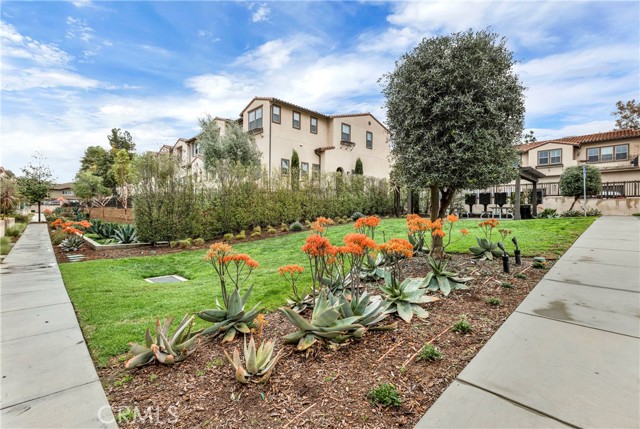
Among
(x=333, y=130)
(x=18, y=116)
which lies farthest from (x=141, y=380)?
(x=333, y=130)

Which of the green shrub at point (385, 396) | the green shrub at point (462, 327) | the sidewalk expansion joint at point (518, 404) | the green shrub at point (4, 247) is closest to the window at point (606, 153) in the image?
the green shrub at point (462, 327)

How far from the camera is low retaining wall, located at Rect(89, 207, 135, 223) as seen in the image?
62.4 feet

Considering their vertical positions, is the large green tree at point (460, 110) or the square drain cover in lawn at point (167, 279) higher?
the large green tree at point (460, 110)

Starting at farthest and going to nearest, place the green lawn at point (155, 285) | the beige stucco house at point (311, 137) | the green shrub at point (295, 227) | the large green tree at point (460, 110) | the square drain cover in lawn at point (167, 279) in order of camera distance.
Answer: the beige stucco house at point (311, 137), the green shrub at point (295, 227), the square drain cover in lawn at point (167, 279), the large green tree at point (460, 110), the green lawn at point (155, 285)

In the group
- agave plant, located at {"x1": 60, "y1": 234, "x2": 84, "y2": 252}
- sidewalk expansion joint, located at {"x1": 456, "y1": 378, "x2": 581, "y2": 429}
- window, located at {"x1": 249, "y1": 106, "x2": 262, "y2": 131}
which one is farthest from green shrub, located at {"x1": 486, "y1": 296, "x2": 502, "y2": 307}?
window, located at {"x1": 249, "y1": 106, "x2": 262, "y2": 131}

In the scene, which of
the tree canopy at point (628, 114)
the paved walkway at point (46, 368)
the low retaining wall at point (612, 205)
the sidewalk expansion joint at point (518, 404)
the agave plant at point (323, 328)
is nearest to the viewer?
the sidewalk expansion joint at point (518, 404)

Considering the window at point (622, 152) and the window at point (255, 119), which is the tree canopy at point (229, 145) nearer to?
the window at point (255, 119)

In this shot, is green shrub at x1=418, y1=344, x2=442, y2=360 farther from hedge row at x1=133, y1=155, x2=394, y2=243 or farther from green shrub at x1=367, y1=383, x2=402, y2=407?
hedge row at x1=133, y1=155, x2=394, y2=243

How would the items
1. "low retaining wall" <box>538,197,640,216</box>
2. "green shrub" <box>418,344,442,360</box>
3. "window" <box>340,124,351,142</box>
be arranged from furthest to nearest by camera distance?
"window" <box>340,124,351,142</box> < "low retaining wall" <box>538,197,640,216</box> < "green shrub" <box>418,344,442,360</box>

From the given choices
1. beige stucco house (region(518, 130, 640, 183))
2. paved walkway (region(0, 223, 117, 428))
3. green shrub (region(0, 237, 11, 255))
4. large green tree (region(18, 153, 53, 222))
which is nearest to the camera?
paved walkway (region(0, 223, 117, 428))

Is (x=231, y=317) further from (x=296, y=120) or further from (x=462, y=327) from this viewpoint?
(x=296, y=120)

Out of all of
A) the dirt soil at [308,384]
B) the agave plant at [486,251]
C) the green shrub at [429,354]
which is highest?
the agave plant at [486,251]

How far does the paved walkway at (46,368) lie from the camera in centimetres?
192

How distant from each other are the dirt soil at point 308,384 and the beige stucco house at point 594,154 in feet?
73.5
